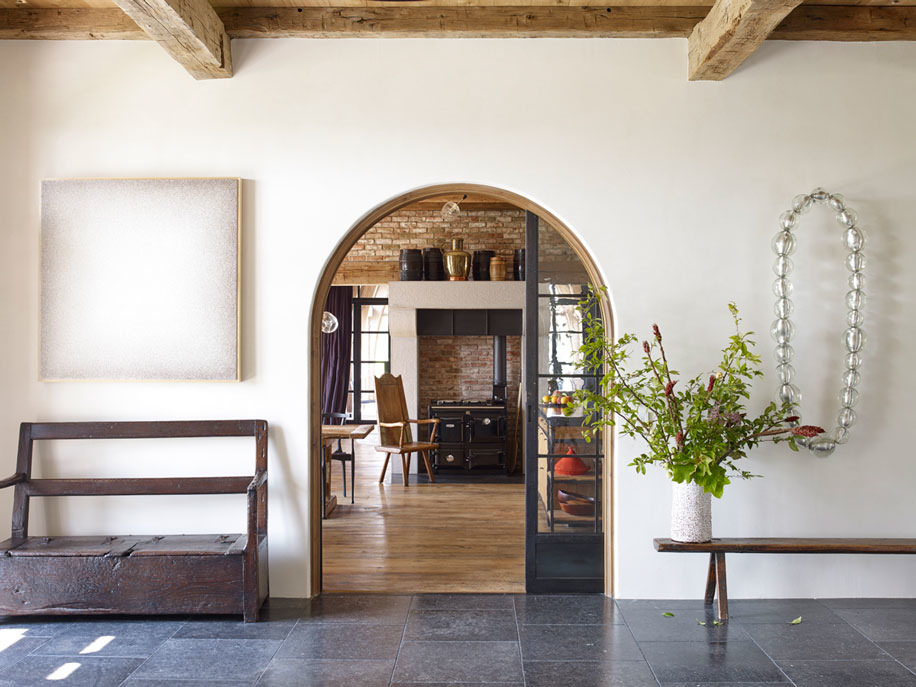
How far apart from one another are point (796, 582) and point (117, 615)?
3.70 meters

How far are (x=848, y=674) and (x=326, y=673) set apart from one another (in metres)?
2.25

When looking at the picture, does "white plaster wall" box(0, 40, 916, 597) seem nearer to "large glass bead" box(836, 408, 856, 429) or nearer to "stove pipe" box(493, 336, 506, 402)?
"large glass bead" box(836, 408, 856, 429)

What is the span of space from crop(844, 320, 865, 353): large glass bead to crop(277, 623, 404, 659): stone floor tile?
284 centimetres

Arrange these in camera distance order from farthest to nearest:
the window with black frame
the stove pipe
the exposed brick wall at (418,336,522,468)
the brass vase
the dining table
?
the window with black frame < the exposed brick wall at (418,336,522,468) < the stove pipe < the brass vase < the dining table

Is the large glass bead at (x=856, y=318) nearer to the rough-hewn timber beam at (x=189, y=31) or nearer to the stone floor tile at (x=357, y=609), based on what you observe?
the stone floor tile at (x=357, y=609)

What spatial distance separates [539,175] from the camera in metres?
4.14

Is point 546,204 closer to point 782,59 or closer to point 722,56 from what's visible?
point 722,56

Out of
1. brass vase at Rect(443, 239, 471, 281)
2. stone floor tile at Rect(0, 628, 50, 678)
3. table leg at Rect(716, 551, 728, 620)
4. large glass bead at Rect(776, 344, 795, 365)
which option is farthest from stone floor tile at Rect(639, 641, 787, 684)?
brass vase at Rect(443, 239, 471, 281)

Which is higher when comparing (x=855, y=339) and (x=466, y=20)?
(x=466, y=20)

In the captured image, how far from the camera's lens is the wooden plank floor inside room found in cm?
453

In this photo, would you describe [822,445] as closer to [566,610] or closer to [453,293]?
[566,610]

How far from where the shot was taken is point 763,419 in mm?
3832

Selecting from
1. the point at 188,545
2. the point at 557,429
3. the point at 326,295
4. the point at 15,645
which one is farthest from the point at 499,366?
the point at 15,645

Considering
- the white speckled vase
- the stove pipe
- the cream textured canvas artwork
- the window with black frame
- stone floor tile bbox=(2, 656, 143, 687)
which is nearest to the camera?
stone floor tile bbox=(2, 656, 143, 687)
